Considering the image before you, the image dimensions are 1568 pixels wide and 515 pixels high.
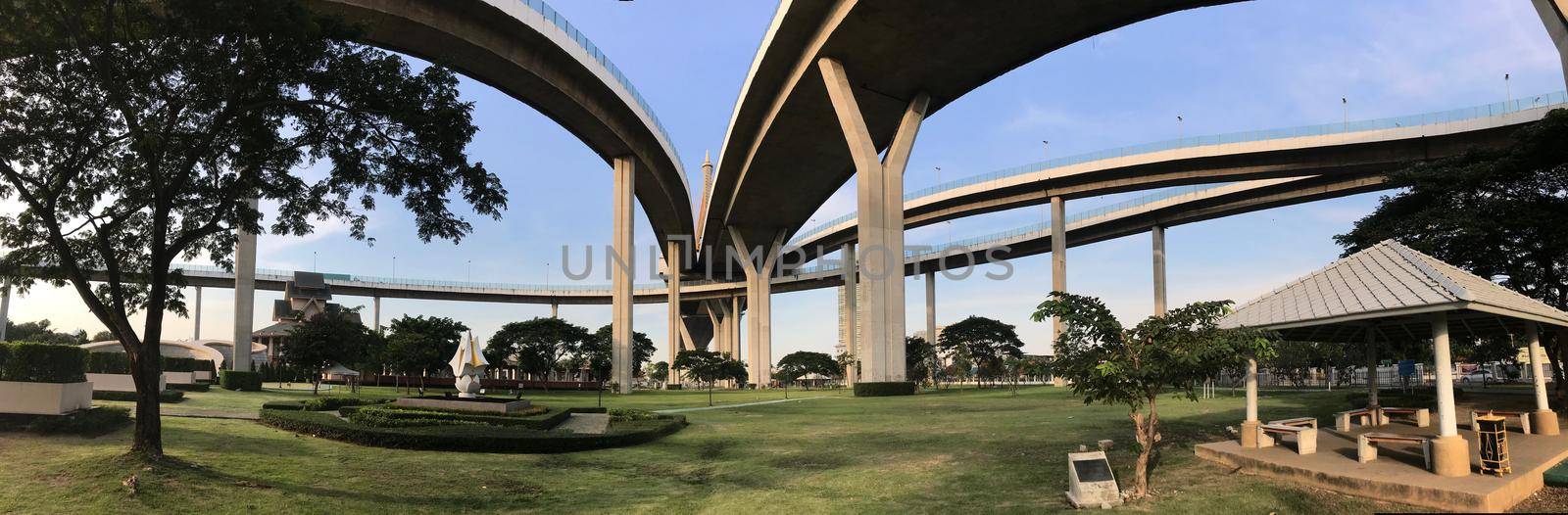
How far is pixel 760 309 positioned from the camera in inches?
3287

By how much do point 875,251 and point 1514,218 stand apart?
25.2 metres

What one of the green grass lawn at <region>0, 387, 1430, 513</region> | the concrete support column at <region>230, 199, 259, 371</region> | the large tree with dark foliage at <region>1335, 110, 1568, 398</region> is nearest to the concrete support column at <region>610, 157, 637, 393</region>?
the concrete support column at <region>230, 199, 259, 371</region>

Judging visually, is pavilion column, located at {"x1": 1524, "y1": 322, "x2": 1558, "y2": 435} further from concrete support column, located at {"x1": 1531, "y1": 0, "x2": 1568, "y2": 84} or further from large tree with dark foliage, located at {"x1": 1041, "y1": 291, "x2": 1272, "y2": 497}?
concrete support column, located at {"x1": 1531, "y1": 0, "x2": 1568, "y2": 84}

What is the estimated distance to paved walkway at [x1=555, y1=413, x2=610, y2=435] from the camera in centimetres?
2203

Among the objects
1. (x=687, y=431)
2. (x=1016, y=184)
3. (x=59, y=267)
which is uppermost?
(x=1016, y=184)

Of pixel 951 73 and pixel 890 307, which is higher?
pixel 951 73

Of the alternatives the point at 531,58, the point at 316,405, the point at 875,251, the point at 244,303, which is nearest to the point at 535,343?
the point at 244,303

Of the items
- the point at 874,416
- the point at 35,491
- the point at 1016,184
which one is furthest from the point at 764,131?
the point at 35,491

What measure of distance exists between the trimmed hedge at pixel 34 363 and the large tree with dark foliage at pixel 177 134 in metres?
4.77

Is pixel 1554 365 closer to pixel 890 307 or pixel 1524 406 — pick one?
pixel 1524 406

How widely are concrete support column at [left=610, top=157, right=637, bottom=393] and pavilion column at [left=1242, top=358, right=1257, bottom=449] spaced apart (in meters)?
47.1

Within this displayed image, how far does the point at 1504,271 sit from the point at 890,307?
24.4 meters

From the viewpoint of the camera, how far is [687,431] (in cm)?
2289

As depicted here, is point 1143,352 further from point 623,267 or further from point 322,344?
point 623,267
